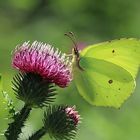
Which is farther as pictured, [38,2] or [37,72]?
[38,2]

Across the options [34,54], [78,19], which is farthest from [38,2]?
[34,54]

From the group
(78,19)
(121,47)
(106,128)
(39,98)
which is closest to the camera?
(39,98)

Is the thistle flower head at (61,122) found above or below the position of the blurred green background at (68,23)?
above

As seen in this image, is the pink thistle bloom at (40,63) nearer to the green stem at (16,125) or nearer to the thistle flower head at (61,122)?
the thistle flower head at (61,122)

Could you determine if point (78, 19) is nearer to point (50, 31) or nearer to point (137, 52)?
point (50, 31)

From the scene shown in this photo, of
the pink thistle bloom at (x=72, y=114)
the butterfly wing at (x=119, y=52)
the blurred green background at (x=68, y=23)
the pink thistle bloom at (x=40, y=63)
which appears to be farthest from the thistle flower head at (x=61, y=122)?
the blurred green background at (x=68, y=23)

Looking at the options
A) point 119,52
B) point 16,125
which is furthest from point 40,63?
point 119,52

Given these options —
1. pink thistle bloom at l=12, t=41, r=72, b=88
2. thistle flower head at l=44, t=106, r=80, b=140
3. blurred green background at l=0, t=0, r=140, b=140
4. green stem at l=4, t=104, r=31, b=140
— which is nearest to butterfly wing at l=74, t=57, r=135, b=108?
pink thistle bloom at l=12, t=41, r=72, b=88
